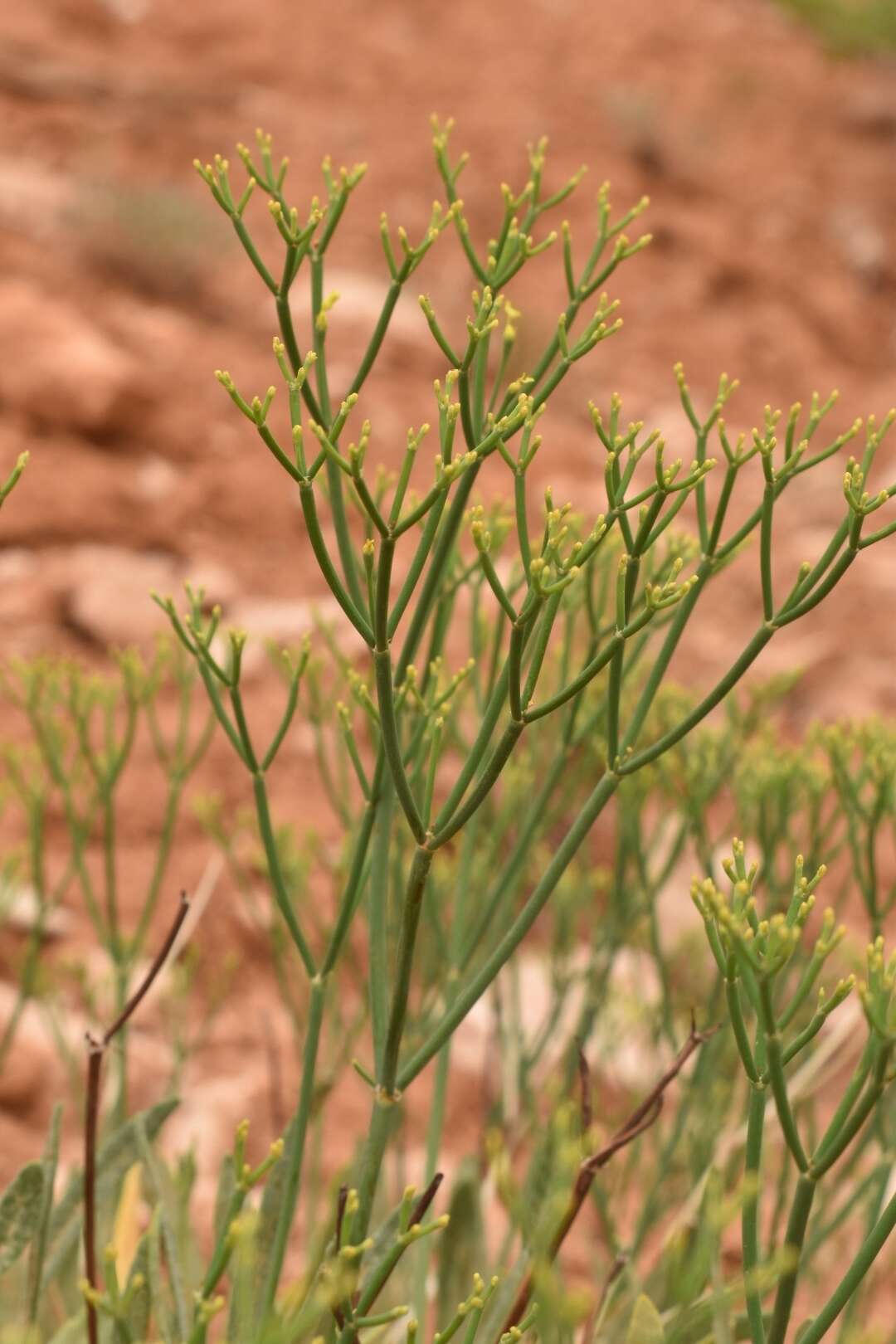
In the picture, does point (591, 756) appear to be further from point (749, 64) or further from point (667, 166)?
point (749, 64)

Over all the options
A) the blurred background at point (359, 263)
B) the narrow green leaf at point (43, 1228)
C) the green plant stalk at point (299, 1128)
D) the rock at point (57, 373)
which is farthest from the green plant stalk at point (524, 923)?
the rock at point (57, 373)

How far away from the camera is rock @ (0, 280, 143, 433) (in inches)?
128

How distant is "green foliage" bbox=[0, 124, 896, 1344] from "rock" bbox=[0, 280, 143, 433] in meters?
1.77

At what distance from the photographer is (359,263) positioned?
4629 mm

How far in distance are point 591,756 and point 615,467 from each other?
0.71 m

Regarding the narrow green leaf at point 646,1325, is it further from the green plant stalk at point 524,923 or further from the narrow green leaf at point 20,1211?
the narrow green leaf at point 20,1211

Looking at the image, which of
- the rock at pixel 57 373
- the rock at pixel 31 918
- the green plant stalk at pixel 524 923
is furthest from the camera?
the rock at pixel 57 373

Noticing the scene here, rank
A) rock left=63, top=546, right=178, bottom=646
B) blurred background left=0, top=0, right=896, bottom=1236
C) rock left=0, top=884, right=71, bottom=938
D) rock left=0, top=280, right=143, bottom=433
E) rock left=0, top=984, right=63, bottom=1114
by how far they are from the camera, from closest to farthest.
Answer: rock left=0, top=984, right=63, bottom=1114, rock left=0, top=884, right=71, bottom=938, rock left=63, top=546, right=178, bottom=646, blurred background left=0, top=0, right=896, bottom=1236, rock left=0, top=280, right=143, bottom=433

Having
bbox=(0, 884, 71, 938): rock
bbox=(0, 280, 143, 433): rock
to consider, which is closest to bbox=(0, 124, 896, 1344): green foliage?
bbox=(0, 884, 71, 938): rock

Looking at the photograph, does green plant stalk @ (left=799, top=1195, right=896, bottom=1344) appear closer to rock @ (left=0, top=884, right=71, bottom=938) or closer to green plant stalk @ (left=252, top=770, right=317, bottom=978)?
green plant stalk @ (left=252, top=770, right=317, bottom=978)

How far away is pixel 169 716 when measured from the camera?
9.07ft

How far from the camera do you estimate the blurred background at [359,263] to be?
310 centimetres

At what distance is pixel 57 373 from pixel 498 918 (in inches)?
98.0

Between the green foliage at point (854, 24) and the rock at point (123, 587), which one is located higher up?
the green foliage at point (854, 24)
